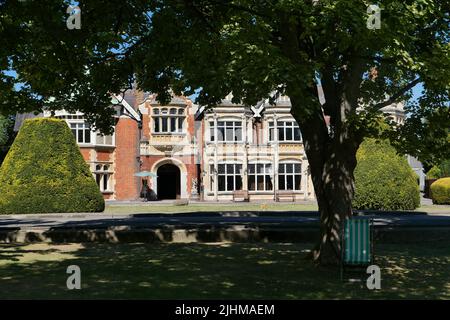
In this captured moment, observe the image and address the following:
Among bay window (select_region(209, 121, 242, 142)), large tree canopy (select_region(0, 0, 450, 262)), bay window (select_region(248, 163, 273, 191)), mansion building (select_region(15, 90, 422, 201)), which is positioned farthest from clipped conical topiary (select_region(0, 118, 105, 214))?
bay window (select_region(248, 163, 273, 191))

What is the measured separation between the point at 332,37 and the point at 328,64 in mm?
1587

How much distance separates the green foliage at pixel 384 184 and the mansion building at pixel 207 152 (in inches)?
547

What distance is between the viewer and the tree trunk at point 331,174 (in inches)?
415

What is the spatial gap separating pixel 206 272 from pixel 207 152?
32.1 metres

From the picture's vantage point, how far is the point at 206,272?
389 inches

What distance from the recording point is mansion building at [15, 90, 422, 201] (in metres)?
41.9

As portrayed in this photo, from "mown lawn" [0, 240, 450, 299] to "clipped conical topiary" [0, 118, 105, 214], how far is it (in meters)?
11.9

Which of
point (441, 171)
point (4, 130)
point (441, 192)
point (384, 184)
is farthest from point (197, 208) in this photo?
point (441, 171)

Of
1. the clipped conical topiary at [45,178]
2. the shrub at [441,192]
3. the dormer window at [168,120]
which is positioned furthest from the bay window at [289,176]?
the clipped conical topiary at [45,178]

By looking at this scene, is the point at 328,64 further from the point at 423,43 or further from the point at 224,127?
the point at 224,127

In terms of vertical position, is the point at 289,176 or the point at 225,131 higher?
the point at 225,131

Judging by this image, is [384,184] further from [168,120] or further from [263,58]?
[263,58]

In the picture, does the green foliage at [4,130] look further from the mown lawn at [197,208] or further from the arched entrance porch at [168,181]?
the mown lawn at [197,208]
